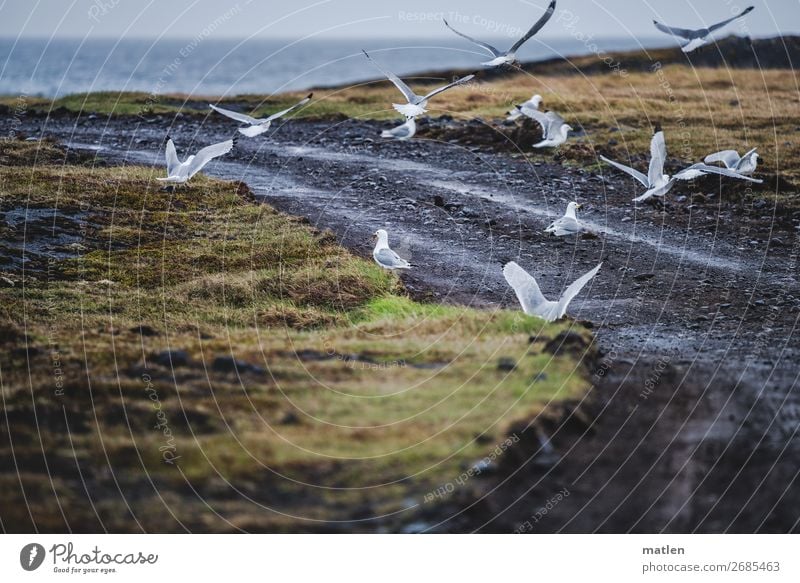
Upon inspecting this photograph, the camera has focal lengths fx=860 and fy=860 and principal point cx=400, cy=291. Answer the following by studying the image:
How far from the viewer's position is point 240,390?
8625 mm

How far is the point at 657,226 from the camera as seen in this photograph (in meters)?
14.2

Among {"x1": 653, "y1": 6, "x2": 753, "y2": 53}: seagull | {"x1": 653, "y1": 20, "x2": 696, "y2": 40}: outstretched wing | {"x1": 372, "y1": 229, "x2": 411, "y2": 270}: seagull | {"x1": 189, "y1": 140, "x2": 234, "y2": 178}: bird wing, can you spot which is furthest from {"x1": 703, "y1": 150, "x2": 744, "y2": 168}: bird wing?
{"x1": 189, "y1": 140, "x2": 234, "y2": 178}: bird wing

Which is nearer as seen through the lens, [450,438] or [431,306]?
Result: [450,438]

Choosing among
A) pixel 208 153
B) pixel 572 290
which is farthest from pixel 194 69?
pixel 572 290

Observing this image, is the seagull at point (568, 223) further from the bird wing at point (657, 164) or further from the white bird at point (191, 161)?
the white bird at point (191, 161)

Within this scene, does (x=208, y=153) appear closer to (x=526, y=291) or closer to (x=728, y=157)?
(x=526, y=291)

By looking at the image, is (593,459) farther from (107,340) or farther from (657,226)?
(657,226)

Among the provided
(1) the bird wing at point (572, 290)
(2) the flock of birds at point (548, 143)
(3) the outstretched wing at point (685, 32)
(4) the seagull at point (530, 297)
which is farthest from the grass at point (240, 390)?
(3) the outstretched wing at point (685, 32)

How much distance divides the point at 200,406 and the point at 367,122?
1432 centimetres

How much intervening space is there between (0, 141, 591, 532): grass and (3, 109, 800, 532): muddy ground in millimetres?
613

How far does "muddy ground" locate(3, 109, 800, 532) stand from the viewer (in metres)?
8.34

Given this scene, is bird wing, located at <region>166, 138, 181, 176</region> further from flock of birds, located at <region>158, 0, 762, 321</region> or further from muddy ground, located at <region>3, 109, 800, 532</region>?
muddy ground, located at <region>3, 109, 800, 532</region>

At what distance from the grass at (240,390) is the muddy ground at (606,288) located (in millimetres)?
613
